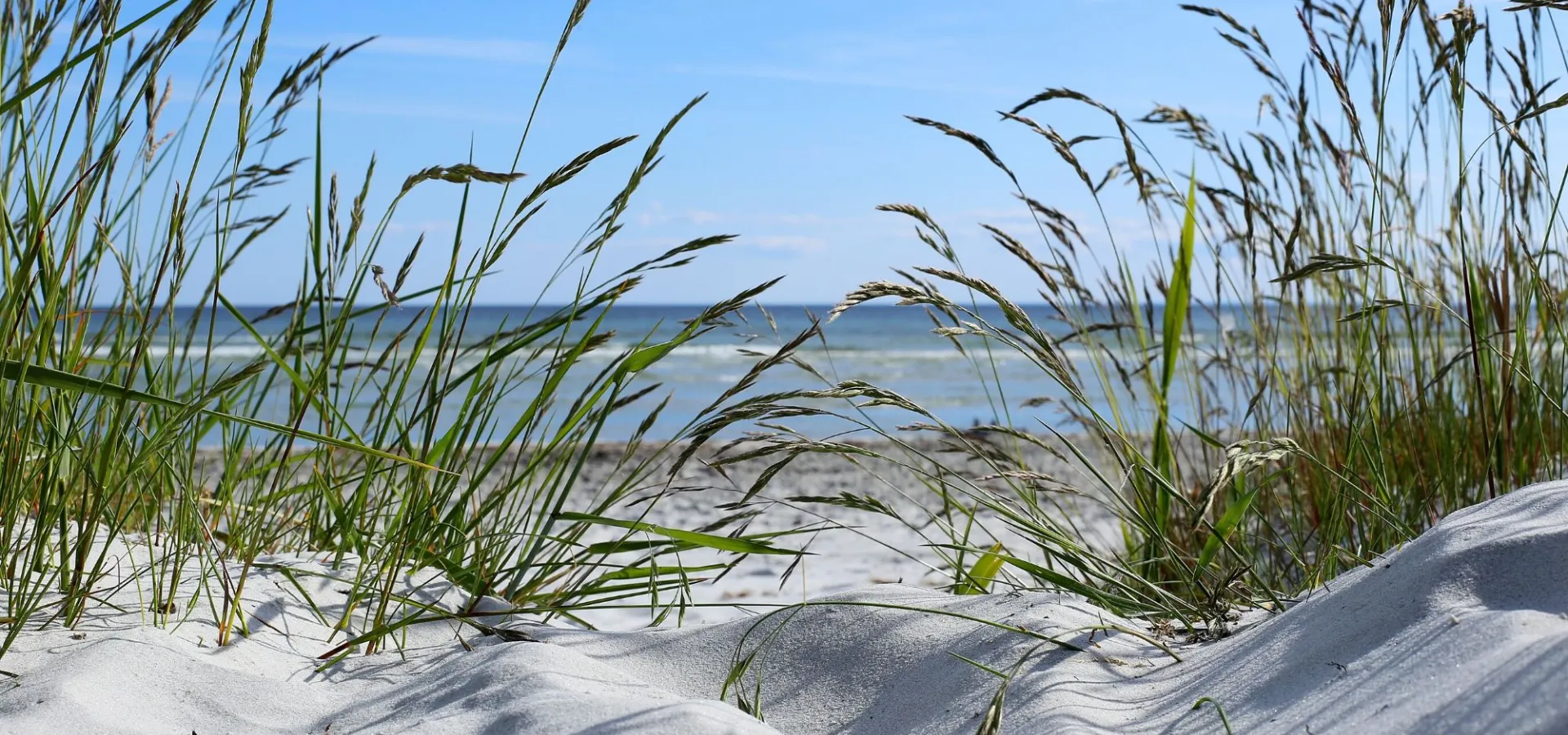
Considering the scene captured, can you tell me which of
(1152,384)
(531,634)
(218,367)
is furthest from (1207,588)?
(218,367)

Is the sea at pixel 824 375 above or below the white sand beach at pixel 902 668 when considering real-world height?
below

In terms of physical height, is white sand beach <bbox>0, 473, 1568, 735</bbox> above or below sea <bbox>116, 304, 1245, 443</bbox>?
above

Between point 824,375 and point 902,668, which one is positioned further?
point 824,375

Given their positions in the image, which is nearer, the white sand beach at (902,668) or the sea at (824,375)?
the white sand beach at (902,668)

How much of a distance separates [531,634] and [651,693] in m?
0.29

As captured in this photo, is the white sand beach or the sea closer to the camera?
the white sand beach

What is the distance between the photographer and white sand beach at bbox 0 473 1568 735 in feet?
2.99

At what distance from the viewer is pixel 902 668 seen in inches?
50.8

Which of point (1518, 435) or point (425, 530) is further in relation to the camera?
point (1518, 435)

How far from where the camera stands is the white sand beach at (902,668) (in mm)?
912

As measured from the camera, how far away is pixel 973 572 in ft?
5.39

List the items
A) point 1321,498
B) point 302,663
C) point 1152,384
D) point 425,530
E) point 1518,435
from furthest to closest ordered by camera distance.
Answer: point 1321,498, point 1152,384, point 1518,435, point 425,530, point 302,663

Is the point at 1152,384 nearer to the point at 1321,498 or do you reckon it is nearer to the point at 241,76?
the point at 1321,498

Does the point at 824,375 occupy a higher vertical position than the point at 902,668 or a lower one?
higher
